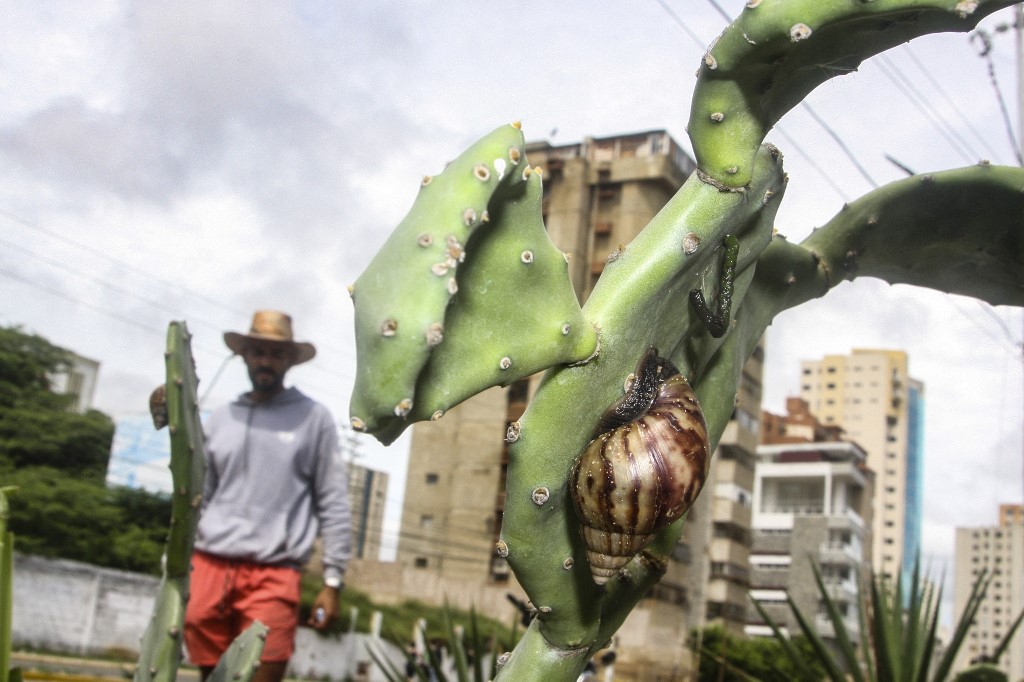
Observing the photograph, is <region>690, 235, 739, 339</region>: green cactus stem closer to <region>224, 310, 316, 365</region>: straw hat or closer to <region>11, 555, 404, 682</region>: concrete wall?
<region>224, 310, 316, 365</region>: straw hat

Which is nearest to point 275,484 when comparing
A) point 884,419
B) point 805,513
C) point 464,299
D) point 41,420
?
point 464,299

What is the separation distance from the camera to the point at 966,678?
318cm

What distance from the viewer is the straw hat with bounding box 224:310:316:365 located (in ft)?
11.1

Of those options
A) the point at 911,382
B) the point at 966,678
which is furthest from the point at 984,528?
the point at 966,678

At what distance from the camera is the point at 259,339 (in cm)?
336

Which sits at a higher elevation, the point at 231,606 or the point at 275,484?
the point at 275,484

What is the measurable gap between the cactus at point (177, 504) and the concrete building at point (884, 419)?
8834 cm

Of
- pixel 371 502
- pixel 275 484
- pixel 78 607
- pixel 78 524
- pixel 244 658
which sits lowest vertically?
pixel 78 607

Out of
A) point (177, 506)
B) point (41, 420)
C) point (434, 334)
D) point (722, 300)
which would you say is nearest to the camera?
point (434, 334)

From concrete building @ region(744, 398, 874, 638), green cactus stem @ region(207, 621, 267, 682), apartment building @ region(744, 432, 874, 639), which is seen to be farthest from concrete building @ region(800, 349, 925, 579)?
green cactus stem @ region(207, 621, 267, 682)

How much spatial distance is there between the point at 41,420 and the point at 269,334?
27.1 metres

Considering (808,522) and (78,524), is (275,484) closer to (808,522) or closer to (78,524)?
(78,524)

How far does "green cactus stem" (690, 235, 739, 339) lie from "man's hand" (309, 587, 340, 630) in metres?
1.93

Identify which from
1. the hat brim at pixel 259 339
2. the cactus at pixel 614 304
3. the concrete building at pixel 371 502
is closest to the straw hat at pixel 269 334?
the hat brim at pixel 259 339
